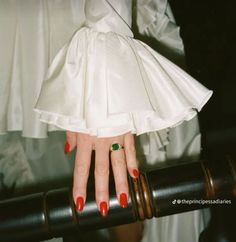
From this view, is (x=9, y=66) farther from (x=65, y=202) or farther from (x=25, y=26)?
(x=65, y=202)

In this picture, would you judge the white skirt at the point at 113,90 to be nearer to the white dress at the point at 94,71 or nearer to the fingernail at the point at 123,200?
the white dress at the point at 94,71

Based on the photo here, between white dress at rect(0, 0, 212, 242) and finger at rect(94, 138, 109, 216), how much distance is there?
0.11ft

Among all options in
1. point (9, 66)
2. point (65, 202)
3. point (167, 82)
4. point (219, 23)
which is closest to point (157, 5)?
point (219, 23)

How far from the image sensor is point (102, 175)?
444 mm

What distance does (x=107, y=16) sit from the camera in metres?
0.47

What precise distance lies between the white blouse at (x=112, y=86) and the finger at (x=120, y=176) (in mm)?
50

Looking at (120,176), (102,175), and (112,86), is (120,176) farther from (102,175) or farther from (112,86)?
(112,86)

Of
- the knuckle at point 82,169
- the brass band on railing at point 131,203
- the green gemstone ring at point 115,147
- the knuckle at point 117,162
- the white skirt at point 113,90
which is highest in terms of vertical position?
the white skirt at point 113,90

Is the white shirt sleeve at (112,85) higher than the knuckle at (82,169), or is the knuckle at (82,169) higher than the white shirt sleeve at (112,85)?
the white shirt sleeve at (112,85)

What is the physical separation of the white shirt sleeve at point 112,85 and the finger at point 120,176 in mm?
49

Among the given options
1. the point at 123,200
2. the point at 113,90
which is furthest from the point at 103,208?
the point at 113,90

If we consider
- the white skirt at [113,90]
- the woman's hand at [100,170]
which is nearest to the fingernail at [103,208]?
the woman's hand at [100,170]

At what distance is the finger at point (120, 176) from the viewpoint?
0.45 metres

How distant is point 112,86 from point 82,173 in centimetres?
15
